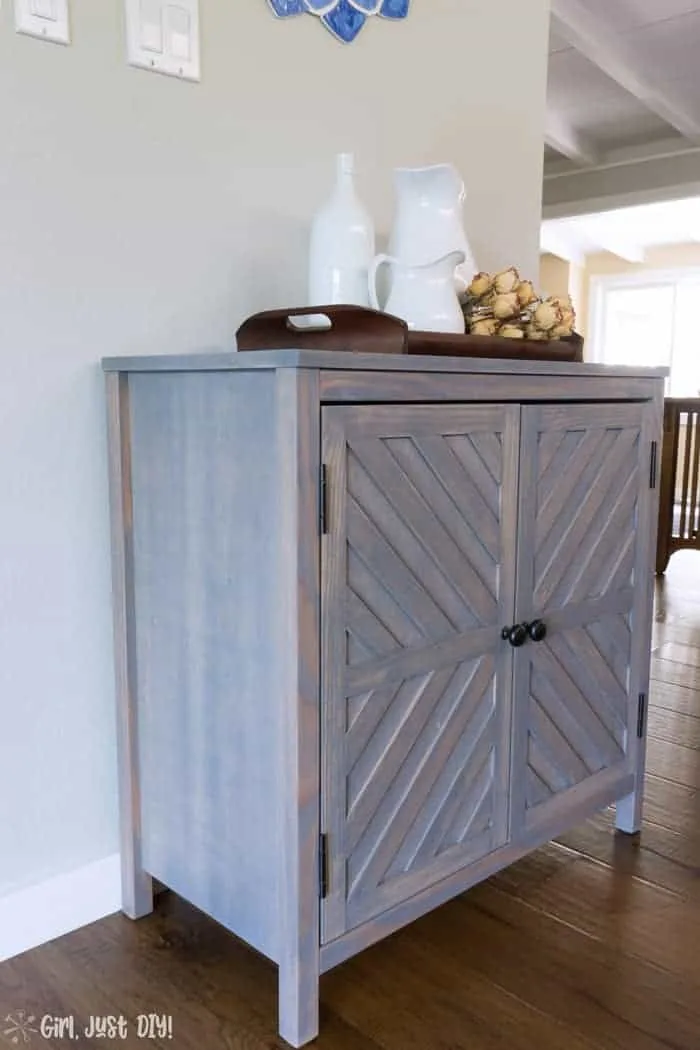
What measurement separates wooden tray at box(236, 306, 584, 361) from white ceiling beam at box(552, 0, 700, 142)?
2.81m

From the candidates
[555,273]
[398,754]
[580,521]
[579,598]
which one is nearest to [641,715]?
[579,598]

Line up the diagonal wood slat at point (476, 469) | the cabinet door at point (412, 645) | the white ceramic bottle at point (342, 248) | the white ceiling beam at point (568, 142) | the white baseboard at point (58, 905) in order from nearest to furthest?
the cabinet door at point (412, 645) < the diagonal wood slat at point (476, 469) < the white baseboard at point (58, 905) < the white ceramic bottle at point (342, 248) < the white ceiling beam at point (568, 142)

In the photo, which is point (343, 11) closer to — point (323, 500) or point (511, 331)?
point (511, 331)

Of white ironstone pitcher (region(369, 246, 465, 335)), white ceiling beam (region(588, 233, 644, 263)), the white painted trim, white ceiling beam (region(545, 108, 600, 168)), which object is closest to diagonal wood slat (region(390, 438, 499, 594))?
white ironstone pitcher (region(369, 246, 465, 335))

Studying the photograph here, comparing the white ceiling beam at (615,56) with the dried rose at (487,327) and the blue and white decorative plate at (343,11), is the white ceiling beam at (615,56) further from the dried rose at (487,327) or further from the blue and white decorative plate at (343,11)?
the dried rose at (487,327)

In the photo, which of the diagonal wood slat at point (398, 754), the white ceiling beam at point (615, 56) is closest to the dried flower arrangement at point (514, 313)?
the diagonal wood slat at point (398, 754)

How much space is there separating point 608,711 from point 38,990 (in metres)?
1.07

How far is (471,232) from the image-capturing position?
6.72ft

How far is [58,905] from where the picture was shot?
1480 mm

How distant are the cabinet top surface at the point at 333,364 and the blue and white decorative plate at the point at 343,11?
0.74m

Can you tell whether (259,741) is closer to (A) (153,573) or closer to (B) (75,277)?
(A) (153,573)

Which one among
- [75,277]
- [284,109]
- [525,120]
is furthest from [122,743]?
[525,120]

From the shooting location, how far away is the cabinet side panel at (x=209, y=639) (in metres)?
1.20

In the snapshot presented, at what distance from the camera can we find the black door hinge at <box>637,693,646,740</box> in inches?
70.2
